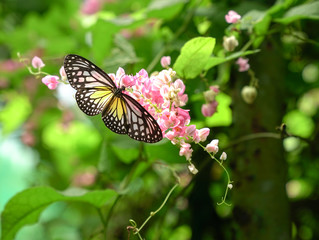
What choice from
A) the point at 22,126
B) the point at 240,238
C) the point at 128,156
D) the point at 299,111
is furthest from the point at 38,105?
the point at 240,238

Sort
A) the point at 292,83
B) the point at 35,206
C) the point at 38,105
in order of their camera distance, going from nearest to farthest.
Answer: the point at 35,206 < the point at 292,83 < the point at 38,105

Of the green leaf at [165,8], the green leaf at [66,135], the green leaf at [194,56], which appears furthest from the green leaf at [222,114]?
the green leaf at [66,135]

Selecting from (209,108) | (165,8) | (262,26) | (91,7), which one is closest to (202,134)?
(209,108)

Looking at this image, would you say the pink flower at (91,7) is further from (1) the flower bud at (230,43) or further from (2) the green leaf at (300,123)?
(1) the flower bud at (230,43)

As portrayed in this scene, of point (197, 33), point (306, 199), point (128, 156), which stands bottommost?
point (306, 199)

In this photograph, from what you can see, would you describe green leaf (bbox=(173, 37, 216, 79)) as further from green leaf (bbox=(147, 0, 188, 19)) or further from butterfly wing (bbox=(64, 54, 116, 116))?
green leaf (bbox=(147, 0, 188, 19))

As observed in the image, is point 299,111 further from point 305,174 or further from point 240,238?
point 240,238

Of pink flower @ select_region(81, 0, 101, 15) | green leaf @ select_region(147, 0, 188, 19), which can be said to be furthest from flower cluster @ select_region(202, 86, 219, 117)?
pink flower @ select_region(81, 0, 101, 15)

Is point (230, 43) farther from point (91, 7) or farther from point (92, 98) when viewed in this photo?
point (91, 7)
